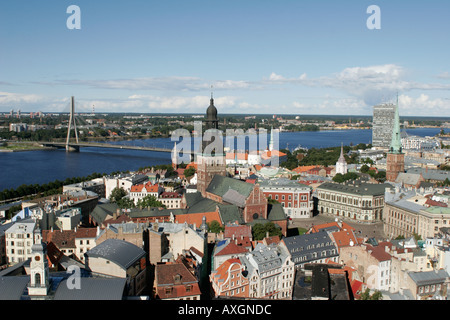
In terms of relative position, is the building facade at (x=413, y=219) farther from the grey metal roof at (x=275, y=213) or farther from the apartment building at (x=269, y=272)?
the apartment building at (x=269, y=272)

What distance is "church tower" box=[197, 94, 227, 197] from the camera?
26.0 m

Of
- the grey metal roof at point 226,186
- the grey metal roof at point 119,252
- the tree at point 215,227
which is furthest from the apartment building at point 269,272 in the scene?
the grey metal roof at point 226,186

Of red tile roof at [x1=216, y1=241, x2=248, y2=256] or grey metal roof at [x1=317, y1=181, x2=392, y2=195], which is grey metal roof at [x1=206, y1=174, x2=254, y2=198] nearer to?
red tile roof at [x1=216, y1=241, x2=248, y2=256]

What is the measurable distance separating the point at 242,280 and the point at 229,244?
8.34 feet

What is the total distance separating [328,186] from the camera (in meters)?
29.8

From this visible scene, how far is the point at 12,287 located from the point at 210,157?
16.1m

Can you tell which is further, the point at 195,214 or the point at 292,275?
the point at 195,214

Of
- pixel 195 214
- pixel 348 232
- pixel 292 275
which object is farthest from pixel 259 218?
pixel 292 275

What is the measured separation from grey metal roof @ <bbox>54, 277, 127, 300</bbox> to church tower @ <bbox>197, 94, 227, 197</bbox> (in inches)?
618

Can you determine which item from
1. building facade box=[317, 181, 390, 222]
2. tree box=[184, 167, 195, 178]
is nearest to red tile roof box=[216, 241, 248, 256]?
building facade box=[317, 181, 390, 222]

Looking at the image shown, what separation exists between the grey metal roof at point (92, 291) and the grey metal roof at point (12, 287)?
3.02 feet
